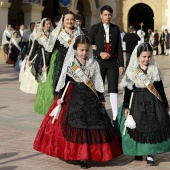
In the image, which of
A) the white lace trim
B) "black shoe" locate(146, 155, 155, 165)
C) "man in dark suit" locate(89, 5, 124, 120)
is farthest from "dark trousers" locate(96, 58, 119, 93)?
"black shoe" locate(146, 155, 155, 165)

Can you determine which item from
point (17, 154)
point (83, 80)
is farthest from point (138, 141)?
point (17, 154)

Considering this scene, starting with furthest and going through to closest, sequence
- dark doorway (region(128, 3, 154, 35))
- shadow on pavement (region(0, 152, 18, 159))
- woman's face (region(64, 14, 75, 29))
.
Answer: dark doorway (region(128, 3, 154, 35)), woman's face (region(64, 14, 75, 29)), shadow on pavement (region(0, 152, 18, 159))

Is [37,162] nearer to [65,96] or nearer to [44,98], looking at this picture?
[65,96]

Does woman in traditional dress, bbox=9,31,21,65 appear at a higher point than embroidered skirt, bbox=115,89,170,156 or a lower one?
higher

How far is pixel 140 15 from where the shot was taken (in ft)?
130

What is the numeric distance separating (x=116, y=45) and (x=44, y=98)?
5.30ft

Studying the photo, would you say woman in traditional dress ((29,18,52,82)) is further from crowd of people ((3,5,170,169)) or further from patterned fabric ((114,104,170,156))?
patterned fabric ((114,104,170,156))

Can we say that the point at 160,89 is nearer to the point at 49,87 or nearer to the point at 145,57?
the point at 145,57

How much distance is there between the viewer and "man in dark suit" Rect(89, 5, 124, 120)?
8875 millimetres

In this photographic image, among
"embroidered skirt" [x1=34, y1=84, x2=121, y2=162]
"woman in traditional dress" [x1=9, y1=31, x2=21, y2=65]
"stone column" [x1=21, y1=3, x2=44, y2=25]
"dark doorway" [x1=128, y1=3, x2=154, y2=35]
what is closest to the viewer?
"embroidered skirt" [x1=34, y1=84, x2=121, y2=162]

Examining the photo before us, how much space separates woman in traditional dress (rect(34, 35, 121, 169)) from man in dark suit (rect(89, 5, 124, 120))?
2083mm

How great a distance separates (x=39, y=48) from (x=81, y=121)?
491 cm

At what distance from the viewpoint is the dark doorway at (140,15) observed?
39.0 metres
